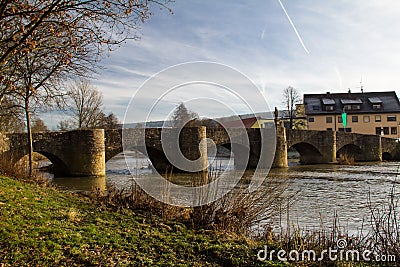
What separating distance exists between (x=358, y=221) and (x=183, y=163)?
710 inches

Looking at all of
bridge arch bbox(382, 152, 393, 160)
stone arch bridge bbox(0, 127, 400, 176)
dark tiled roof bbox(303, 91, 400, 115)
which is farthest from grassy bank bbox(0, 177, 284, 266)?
dark tiled roof bbox(303, 91, 400, 115)

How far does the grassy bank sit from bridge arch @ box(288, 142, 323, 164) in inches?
1146

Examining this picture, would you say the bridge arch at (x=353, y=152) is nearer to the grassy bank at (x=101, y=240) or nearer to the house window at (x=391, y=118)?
the house window at (x=391, y=118)

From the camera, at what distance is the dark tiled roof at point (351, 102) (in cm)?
5934

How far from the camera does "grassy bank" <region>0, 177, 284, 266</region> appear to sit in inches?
187

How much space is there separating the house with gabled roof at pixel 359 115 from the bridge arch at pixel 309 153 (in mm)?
22716

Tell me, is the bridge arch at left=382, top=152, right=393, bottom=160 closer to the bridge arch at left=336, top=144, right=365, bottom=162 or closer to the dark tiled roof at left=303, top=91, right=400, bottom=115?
the bridge arch at left=336, top=144, right=365, bottom=162

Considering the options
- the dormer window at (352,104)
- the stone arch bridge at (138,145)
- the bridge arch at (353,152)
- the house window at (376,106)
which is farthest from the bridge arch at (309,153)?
the house window at (376,106)

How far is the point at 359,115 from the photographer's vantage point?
5959 centimetres

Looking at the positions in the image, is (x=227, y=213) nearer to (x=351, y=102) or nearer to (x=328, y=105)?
(x=328, y=105)

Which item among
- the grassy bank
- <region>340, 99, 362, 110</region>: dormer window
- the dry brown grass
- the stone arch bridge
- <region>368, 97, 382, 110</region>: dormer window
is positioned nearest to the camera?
the grassy bank

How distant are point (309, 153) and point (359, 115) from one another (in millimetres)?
27011

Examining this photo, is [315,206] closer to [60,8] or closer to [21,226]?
[21,226]

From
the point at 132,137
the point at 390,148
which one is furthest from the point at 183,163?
the point at 390,148
